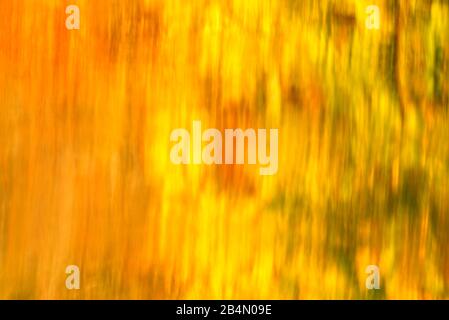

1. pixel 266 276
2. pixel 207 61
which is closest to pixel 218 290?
pixel 266 276

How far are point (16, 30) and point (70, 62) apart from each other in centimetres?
9

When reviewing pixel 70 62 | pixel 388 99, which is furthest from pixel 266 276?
pixel 70 62

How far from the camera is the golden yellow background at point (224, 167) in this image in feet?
3.53

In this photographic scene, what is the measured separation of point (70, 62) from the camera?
108 cm

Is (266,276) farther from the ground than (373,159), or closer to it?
closer to it

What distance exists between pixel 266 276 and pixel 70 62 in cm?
42

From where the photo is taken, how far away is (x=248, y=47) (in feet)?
3.58

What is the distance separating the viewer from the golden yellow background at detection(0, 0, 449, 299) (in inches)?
42.4

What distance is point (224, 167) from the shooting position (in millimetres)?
1081

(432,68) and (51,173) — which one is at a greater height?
(432,68)
